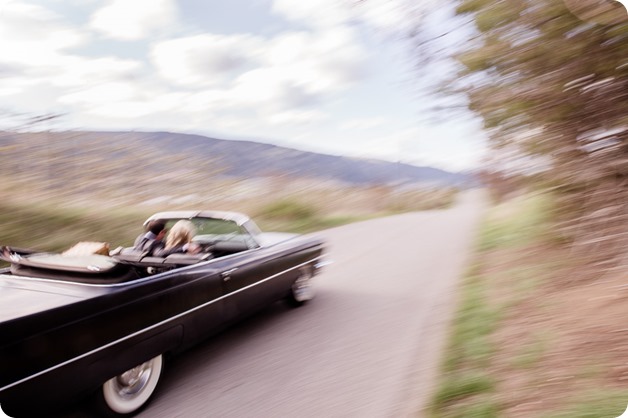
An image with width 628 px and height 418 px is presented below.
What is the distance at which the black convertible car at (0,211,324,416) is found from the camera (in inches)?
72.7

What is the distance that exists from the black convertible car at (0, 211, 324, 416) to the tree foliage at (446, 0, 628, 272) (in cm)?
228

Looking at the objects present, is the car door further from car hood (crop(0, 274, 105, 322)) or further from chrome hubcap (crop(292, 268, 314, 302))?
car hood (crop(0, 274, 105, 322))

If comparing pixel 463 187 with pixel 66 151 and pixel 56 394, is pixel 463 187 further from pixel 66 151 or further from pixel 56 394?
pixel 66 151

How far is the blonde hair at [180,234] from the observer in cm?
323

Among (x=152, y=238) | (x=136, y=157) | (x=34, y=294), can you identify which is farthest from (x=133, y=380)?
(x=136, y=157)

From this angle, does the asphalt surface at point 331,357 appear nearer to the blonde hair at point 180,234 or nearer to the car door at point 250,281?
the car door at point 250,281

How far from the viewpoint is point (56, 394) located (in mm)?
1921

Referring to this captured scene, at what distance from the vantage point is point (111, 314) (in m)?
2.17

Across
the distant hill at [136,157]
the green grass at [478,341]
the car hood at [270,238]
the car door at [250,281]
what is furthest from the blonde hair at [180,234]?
the green grass at [478,341]

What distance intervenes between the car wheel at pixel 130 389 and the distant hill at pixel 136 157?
7.47 feet

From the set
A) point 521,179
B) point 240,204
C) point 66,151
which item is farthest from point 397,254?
point 66,151

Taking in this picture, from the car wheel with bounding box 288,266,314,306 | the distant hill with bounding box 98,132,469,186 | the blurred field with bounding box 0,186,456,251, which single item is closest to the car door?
the car wheel with bounding box 288,266,314,306

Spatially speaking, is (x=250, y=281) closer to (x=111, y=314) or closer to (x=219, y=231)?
(x=219, y=231)

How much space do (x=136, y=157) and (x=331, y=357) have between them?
9.22 feet
